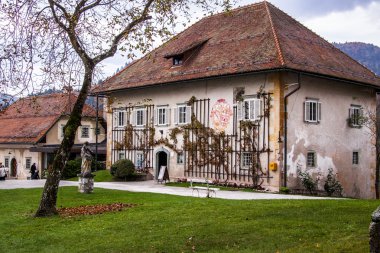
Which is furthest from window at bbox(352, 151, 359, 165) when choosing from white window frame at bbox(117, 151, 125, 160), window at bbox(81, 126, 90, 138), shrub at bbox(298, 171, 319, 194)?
window at bbox(81, 126, 90, 138)

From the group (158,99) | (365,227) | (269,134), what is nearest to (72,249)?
(365,227)

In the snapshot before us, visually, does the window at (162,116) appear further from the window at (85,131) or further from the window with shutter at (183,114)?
the window at (85,131)

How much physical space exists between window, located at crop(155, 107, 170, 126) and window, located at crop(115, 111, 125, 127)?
3383 mm

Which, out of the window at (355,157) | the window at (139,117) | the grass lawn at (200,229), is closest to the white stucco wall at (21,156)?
the window at (139,117)

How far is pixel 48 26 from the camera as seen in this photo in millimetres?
15141

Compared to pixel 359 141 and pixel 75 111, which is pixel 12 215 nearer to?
pixel 75 111

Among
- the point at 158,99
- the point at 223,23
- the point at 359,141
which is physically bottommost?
the point at 359,141

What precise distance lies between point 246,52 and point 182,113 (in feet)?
18.0

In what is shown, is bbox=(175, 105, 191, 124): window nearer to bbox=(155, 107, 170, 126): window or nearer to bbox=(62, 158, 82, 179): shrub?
bbox=(155, 107, 170, 126): window

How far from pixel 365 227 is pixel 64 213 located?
9086 mm

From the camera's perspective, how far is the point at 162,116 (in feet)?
103

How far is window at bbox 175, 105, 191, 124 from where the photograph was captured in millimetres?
29719

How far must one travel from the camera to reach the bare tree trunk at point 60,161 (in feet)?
51.8

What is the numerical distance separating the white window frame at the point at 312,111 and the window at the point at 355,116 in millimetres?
3021
